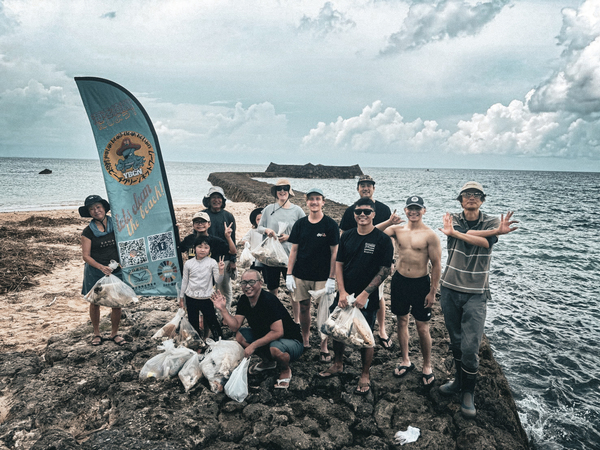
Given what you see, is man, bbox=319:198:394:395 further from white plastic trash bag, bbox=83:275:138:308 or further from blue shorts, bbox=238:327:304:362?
white plastic trash bag, bbox=83:275:138:308

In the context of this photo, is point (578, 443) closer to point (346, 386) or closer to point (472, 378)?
point (472, 378)

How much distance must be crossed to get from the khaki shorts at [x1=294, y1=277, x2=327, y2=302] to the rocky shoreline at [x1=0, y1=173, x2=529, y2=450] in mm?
777

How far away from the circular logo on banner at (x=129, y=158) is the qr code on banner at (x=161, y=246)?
32.0 inches

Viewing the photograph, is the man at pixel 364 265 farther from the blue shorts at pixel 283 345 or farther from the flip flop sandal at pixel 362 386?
the blue shorts at pixel 283 345

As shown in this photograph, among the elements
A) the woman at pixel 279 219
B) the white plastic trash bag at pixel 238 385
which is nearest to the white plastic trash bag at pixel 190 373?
the white plastic trash bag at pixel 238 385

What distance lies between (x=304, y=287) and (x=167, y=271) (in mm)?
2113

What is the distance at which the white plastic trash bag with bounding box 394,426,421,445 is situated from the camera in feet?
9.83

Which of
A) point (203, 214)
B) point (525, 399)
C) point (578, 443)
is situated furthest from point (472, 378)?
point (203, 214)

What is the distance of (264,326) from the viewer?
3.64 metres

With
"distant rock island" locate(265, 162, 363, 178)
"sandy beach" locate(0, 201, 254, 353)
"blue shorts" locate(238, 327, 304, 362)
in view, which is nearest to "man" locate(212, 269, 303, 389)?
"blue shorts" locate(238, 327, 304, 362)

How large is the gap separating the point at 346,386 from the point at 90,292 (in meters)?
3.22

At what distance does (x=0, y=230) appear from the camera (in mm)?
11203

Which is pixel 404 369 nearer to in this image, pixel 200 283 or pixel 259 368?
pixel 259 368

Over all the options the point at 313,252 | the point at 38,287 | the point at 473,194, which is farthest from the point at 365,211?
the point at 38,287
